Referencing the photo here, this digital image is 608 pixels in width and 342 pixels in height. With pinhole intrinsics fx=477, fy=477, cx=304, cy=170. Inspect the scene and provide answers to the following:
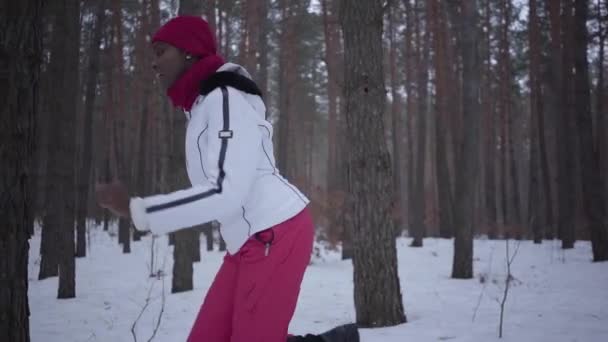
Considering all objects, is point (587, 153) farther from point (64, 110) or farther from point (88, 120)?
point (88, 120)

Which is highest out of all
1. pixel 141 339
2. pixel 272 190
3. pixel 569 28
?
pixel 569 28

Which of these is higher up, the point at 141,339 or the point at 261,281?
the point at 261,281

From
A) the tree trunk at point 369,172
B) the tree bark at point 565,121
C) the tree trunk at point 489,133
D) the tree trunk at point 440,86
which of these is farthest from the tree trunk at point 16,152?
the tree trunk at point 489,133

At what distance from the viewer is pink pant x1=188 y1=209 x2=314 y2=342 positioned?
214 cm

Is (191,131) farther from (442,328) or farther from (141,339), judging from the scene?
(442,328)

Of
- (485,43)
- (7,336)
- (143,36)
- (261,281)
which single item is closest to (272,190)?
(261,281)

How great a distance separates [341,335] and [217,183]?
51.7 inches

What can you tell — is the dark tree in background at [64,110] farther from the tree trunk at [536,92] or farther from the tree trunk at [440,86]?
the tree trunk at [536,92]

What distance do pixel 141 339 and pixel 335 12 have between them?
48.0 feet

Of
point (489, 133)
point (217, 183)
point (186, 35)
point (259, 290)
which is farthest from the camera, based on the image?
point (489, 133)

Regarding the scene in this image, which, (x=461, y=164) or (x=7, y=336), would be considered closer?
(x=7, y=336)

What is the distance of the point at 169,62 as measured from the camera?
227 centimetres

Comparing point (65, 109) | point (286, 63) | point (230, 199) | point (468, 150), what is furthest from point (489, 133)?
point (230, 199)

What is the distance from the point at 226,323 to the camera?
7.50 ft
